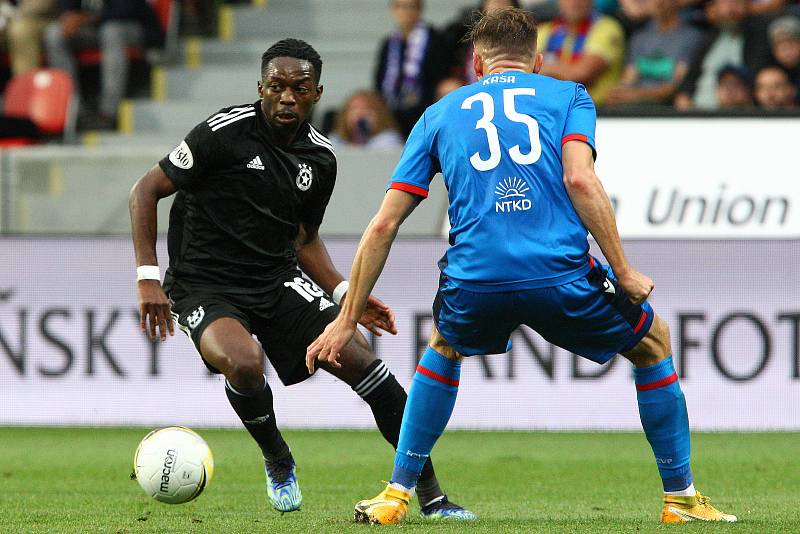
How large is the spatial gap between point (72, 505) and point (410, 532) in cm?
203

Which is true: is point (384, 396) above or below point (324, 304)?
below

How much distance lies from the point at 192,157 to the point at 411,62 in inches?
272

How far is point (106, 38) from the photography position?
14.1 m

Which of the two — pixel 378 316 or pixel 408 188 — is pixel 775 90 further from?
pixel 408 188

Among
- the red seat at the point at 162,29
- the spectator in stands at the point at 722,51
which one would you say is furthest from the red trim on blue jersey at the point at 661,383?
the red seat at the point at 162,29

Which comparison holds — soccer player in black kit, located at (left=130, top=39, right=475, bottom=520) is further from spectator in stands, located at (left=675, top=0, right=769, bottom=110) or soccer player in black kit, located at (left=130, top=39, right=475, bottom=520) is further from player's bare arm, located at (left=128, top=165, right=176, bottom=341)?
spectator in stands, located at (left=675, top=0, right=769, bottom=110)

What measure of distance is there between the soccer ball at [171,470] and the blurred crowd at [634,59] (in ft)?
20.0

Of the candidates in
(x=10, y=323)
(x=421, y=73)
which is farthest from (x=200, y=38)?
(x=10, y=323)

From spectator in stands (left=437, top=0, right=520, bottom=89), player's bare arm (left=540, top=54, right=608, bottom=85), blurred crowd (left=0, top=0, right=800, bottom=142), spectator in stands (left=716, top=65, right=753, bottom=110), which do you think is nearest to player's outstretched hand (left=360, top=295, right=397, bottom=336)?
blurred crowd (left=0, top=0, right=800, bottom=142)

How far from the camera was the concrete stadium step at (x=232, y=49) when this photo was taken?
48.2 feet

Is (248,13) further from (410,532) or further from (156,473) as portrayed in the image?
(410,532)

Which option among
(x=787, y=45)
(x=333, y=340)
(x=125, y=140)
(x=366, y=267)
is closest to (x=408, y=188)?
(x=366, y=267)

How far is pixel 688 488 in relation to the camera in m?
5.27

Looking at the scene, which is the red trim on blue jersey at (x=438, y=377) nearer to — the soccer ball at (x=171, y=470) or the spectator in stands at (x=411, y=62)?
the soccer ball at (x=171, y=470)
